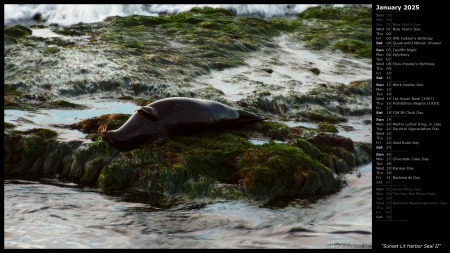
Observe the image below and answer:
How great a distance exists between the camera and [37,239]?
5203 mm

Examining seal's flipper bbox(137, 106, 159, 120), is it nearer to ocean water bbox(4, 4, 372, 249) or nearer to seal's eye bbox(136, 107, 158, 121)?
seal's eye bbox(136, 107, 158, 121)

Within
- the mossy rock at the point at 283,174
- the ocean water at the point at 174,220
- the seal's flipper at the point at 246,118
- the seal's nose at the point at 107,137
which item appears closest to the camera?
the ocean water at the point at 174,220

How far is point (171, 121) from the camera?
288 inches

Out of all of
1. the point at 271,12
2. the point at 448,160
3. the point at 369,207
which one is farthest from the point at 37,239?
the point at 271,12

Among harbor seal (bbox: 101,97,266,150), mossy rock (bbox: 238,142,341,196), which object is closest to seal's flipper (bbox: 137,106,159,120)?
harbor seal (bbox: 101,97,266,150)

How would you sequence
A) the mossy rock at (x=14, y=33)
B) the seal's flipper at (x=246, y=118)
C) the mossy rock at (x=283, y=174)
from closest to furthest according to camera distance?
the mossy rock at (x=283, y=174) < the seal's flipper at (x=246, y=118) < the mossy rock at (x=14, y=33)

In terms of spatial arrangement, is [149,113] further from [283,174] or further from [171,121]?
[283,174]

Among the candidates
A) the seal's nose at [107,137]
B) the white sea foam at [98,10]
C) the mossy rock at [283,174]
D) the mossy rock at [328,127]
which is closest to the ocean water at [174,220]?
the mossy rock at [283,174]

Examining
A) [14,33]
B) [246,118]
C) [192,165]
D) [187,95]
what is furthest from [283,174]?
[14,33]

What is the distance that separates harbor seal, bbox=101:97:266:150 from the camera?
7.01 m

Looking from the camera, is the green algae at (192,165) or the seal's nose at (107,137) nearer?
the green algae at (192,165)

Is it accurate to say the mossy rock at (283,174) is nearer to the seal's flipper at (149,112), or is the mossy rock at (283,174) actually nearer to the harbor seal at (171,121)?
the harbor seal at (171,121)

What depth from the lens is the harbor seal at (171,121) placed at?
7012 millimetres

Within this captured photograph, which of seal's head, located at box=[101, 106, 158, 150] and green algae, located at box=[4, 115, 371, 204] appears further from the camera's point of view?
seal's head, located at box=[101, 106, 158, 150]
